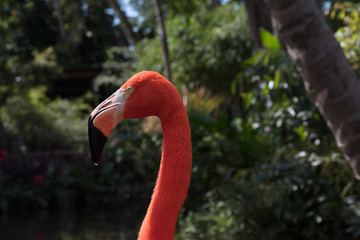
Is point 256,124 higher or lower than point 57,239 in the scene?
higher

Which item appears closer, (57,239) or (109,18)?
(57,239)

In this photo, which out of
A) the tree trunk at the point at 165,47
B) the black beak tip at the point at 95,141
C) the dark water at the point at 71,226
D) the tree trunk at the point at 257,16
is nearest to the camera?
the black beak tip at the point at 95,141

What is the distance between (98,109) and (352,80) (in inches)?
72.1

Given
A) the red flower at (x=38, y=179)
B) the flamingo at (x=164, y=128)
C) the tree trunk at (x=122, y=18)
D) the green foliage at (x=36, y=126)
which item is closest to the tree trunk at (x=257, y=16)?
the flamingo at (x=164, y=128)

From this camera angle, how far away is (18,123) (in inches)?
471

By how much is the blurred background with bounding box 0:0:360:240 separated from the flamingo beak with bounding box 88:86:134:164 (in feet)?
10.1

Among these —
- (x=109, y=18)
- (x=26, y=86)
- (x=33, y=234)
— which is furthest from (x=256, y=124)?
(x=109, y=18)

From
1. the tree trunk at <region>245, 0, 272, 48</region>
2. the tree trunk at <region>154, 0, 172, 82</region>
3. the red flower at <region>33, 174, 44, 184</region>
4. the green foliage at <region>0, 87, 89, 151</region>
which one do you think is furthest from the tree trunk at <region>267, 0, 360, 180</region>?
the green foliage at <region>0, 87, 89, 151</region>

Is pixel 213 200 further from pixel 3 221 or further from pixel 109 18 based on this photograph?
pixel 109 18

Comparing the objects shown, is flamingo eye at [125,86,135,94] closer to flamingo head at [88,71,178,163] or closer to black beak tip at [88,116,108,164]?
flamingo head at [88,71,178,163]

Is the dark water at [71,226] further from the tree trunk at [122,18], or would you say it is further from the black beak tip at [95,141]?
the tree trunk at [122,18]

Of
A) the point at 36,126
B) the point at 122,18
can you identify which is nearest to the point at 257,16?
the point at 122,18

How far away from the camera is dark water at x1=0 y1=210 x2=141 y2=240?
257 inches

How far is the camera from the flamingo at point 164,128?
1.52 metres
